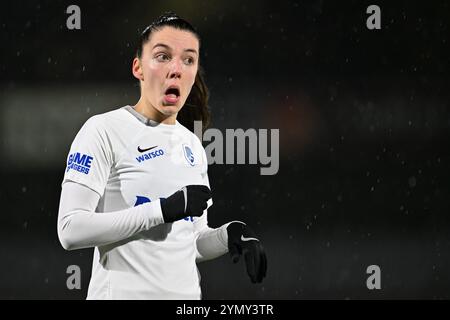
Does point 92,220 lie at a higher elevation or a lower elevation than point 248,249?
higher

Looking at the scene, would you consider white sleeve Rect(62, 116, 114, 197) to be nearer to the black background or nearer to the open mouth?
the open mouth

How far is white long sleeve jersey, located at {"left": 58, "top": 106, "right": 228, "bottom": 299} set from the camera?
1.65 metres

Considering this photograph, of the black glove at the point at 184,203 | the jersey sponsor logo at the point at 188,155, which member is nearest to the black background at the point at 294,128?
the jersey sponsor logo at the point at 188,155

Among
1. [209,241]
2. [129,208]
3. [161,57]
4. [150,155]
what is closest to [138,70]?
[161,57]

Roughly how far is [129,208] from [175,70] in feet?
1.37

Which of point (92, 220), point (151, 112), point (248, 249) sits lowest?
point (248, 249)

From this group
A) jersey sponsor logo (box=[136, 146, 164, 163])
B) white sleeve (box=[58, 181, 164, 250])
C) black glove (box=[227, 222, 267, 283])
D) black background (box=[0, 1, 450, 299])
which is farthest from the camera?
black background (box=[0, 1, 450, 299])

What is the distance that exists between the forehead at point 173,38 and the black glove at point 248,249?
554 millimetres

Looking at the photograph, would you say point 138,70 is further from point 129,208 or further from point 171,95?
point 129,208

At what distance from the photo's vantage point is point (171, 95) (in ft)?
6.03

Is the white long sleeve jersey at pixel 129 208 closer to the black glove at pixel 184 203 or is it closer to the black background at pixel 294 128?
the black glove at pixel 184 203

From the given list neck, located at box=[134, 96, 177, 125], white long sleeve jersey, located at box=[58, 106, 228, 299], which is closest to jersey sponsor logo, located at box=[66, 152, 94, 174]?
white long sleeve jersey, located at box=[58, 106, 228, 299]

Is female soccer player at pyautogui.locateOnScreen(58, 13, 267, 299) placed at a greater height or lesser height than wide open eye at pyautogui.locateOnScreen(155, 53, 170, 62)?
lesser

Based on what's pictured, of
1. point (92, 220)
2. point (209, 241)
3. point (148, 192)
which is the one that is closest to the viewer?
point (92, 220)
